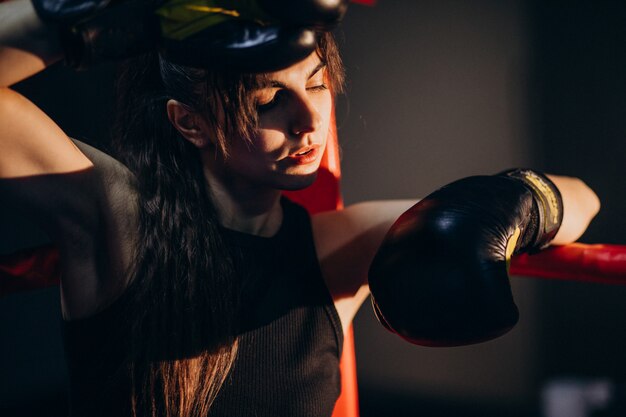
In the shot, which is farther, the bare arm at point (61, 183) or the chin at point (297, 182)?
the chin at point (297, 182)

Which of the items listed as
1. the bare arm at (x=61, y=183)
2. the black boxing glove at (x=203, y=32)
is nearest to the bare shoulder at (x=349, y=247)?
the bare arm at (x=61, y=183)

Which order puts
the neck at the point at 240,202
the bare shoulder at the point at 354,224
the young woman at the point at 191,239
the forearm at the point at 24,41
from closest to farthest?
the forearm at the point at 24,41, the young woman at the point at 191,239, the neck at the point at 240,202, the bare shoulder at the point at 354,224

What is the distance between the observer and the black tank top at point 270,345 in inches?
30.6

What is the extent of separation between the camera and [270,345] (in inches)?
33.1

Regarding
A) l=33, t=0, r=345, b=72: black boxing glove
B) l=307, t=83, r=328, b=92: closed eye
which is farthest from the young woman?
l=33, t=0, r=345, b=72: black boxing glove

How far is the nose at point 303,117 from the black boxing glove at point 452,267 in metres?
0.18

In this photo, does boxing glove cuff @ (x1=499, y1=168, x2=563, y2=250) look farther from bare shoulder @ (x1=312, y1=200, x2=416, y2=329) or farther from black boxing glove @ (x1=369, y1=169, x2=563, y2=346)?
bare shoulder @ (x1=312, y1=200, x2=416, y2=329)

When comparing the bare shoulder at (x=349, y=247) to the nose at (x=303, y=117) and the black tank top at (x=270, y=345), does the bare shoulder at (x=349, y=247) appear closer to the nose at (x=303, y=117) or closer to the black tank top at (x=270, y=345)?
the black tank top at (x=270, y=345)

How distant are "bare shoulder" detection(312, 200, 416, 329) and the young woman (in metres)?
0.03

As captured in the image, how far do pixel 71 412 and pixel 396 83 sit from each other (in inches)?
45.0

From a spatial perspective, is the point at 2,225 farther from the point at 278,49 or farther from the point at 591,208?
the point at 591,208

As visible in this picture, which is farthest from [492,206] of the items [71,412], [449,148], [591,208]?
[449,148]

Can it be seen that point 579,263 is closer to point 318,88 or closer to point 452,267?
point 452,267

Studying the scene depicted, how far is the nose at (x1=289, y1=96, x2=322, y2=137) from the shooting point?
0.74 metres
